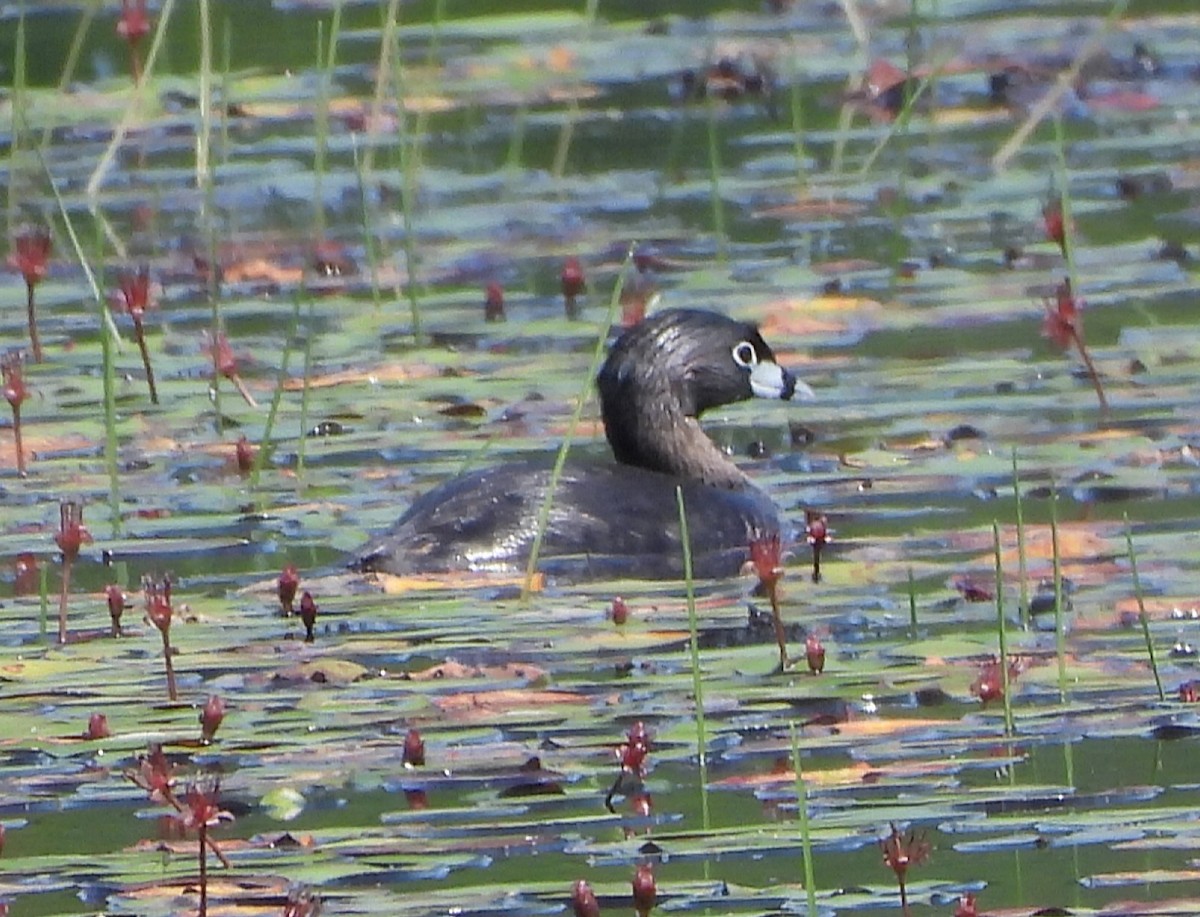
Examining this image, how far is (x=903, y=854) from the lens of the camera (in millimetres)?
4918

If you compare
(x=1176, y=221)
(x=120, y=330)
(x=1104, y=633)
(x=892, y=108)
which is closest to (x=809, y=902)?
(x=1104, y=633)

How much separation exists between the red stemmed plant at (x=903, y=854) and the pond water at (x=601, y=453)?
54 mm

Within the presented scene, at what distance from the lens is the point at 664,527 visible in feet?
30.6

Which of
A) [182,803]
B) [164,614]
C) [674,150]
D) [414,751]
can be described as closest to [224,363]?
[164,614]

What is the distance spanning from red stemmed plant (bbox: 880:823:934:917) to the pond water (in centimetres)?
5

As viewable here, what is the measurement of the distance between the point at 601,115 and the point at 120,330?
515 centimetres

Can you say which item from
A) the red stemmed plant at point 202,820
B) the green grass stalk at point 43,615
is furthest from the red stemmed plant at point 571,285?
the red stemmed plant at point 202,820

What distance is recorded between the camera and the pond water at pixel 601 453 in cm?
581

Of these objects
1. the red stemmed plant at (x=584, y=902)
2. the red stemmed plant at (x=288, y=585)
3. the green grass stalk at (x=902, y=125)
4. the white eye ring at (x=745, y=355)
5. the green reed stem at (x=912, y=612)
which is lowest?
the red stemmed plant at (x=584, y=902)

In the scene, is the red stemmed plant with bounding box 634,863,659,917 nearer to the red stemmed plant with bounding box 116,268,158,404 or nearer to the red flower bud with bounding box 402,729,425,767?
the red flower bud with bounding box 402,729,425,767

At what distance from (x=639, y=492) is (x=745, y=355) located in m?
0.95

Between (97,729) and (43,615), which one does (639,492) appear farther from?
(97,729)

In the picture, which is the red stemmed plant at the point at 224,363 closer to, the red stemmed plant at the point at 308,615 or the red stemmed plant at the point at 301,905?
the red stemmed plant at the point at 308,615

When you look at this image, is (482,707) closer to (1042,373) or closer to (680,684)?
(680,684)
